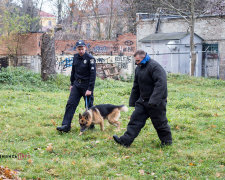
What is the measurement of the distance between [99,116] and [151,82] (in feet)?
6.52

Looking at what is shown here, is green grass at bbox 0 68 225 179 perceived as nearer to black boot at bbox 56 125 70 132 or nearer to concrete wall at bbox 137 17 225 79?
black boot at bbox 56 125 70 132

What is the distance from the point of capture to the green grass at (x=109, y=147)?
532 cm

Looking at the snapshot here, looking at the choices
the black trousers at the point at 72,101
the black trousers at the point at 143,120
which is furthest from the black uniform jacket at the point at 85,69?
the black trousers at the point at 143,120

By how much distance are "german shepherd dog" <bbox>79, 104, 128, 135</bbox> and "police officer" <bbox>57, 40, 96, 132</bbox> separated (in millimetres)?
374

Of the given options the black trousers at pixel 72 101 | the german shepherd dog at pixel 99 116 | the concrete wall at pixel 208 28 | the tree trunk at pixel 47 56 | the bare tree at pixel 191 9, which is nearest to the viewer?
the german shepherd dog at pixel 99 116

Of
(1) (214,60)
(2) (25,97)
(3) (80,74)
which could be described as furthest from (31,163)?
(1) (214,60)

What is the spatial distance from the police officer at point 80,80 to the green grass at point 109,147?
41 centimetres

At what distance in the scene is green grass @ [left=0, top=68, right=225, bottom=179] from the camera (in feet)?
17.4

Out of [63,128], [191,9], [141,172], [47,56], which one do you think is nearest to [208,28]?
[191,9]

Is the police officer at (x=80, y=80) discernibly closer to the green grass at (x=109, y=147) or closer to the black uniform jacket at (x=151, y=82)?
the green grass at (x=109, y=147)

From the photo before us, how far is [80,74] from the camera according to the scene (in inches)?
312

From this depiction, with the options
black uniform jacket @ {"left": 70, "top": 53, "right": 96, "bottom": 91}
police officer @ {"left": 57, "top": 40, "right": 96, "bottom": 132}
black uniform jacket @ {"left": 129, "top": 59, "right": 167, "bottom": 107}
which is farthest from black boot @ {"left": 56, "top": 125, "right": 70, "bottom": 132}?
black uniform jacket @ {"left": 129, "top": 59, "right": 167, "bottom": 107}

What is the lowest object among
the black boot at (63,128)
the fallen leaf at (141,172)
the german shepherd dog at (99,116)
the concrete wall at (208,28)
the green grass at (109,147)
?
the fallen leaf at (141,172)

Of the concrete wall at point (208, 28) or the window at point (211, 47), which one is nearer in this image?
the concrete wall at point (208, 28)
